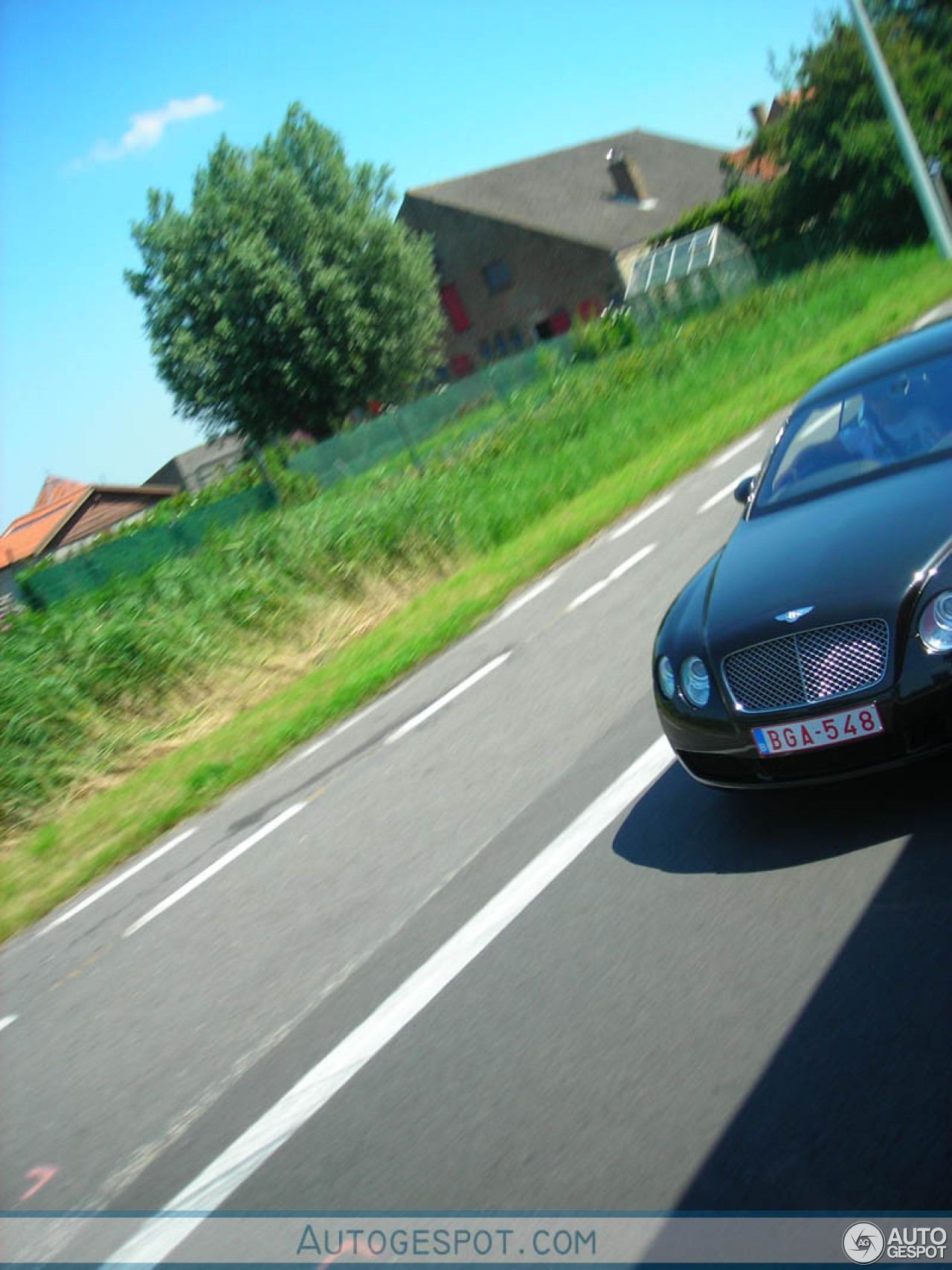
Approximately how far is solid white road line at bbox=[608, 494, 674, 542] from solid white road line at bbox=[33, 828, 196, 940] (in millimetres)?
6215

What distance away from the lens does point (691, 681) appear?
16.1ft

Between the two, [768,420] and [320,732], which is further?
[768,420]

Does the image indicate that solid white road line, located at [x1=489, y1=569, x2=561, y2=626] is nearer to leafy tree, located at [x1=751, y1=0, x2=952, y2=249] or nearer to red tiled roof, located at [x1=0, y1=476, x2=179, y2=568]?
leafy tree, located at [x1=751, y1=0, x2=952, y2=249]

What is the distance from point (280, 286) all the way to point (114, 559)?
96.7 feet

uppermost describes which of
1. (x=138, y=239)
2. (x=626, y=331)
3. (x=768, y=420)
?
(x=138, y=239)

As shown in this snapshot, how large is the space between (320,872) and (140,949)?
110 cm

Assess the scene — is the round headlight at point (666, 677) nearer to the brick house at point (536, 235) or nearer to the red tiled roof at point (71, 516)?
the red tiled roof at point (71, 516)

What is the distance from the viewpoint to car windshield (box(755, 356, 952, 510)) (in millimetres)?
5355

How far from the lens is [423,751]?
8.39 m

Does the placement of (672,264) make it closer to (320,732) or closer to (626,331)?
(626,331)

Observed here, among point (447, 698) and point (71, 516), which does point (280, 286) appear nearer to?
point (71, 516)

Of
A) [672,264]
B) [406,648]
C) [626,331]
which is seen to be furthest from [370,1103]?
[672,264]

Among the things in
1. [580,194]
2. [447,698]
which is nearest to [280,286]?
[580,194]

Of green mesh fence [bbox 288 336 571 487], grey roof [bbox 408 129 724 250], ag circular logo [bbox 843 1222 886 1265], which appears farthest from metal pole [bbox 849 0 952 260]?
grey roof [bbox 408 129 724 250]
